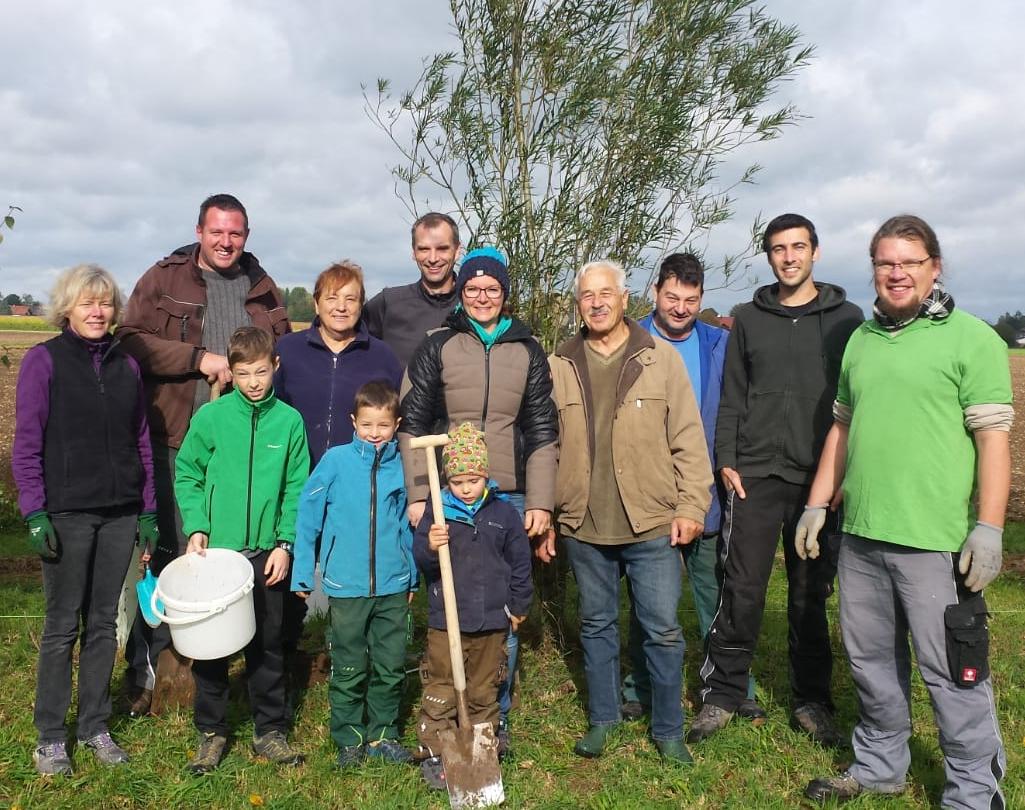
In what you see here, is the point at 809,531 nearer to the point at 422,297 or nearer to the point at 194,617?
the point at 422,297

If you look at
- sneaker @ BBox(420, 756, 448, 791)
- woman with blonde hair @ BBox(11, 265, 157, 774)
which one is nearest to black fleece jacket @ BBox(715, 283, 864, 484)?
sneaker @ BBox(420, 756, 448, 791)

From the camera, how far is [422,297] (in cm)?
562

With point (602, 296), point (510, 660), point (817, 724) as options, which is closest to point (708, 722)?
point (817, 724)

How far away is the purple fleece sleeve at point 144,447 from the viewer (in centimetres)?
463

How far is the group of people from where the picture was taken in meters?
4.12

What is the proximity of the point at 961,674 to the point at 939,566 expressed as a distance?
463 millimetres

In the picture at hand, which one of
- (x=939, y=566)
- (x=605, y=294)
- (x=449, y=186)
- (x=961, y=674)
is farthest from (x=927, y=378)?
(x=449, y=186)

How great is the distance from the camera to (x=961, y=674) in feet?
12.1

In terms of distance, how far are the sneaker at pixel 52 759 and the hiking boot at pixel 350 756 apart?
4.46 ft

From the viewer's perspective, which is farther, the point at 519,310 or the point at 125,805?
the point at 519,310

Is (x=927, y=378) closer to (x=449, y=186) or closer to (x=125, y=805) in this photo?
(x=449, y=186)

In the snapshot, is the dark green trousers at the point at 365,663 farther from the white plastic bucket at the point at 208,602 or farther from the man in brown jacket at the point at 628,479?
the man in brown jacket at the point at 628,479

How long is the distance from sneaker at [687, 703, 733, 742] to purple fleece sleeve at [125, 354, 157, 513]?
3.30m

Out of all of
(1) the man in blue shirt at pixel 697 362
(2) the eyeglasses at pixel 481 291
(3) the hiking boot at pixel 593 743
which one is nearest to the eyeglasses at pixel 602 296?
(2) the eyeglasses at pixel 481 291
